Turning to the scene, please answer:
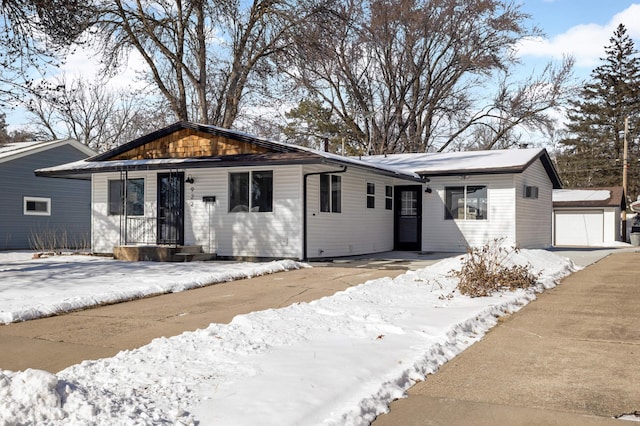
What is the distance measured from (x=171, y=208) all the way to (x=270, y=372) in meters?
12.8

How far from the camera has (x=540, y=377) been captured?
4.89m

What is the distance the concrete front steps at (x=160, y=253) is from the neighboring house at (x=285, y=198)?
59 cm

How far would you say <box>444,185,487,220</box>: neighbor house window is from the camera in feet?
62.5

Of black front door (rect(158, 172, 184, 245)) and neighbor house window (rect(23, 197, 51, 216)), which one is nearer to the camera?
black front door (rect(158, 172, 184, 245))

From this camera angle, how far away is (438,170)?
19.2 meters

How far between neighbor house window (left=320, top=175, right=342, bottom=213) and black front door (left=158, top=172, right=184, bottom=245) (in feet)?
13.2

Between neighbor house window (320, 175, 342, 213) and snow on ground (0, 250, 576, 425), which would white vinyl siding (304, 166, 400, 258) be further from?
snow on ground (0, 250, 576, 425)

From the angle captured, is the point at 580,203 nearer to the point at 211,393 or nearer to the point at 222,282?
the point at 222,282

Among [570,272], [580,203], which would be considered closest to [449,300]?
[570,272]

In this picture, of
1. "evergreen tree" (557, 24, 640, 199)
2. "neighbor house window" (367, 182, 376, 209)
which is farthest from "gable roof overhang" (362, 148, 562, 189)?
"evergreen tree" (557, 24, 640, 199)

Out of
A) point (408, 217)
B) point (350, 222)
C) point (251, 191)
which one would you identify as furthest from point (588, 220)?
point (251, 191)

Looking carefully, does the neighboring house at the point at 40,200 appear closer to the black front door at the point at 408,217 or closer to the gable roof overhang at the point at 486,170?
the black front door at the point at 408,217

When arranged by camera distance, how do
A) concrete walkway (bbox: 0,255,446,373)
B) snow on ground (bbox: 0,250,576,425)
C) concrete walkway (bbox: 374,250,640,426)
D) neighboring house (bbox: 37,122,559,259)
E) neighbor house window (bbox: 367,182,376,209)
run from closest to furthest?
snow on ground (bbox: 0,250,576,425), concrete walkway (bbox: 374,250,640,426), concrete walkway (bbox: 0,255,446,373), neighboring house (bbox: 37,122,559,259), neighbor house window (bbox: 367,182,376,209)

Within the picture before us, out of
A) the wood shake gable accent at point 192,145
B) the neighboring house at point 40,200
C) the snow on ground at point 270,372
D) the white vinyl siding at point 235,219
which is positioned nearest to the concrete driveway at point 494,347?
the snow on ground at point 270,372
